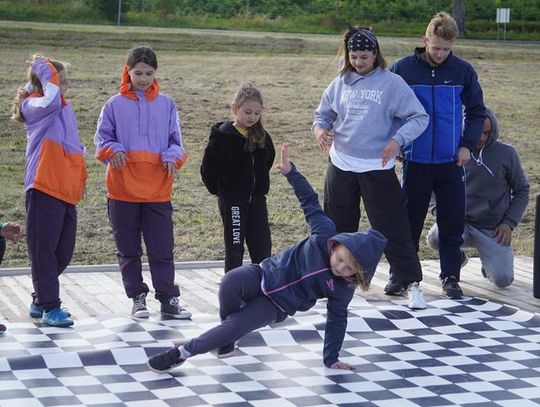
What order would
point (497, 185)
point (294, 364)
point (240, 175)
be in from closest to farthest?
point (294, 364)
point (240, 175)
point (497, 185)

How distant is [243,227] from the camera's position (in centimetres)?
620

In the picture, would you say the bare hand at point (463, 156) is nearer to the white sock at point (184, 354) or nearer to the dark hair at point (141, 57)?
the dark hair at point (141, 57)

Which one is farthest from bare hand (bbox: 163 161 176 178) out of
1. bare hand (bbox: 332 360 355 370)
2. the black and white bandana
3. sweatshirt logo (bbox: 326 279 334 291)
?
bare hand (bbox: 332 360 355 370)

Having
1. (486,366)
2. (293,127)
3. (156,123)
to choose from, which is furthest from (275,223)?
(293,127)

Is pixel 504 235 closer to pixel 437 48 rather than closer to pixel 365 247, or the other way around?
pixel 437 48

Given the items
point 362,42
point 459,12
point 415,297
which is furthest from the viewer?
point 459,12

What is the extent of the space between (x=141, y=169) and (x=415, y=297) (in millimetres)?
1646

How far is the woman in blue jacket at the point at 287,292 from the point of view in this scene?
514 cm

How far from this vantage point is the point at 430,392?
5070mm

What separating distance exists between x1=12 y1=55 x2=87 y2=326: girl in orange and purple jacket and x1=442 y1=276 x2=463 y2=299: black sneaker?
85.9 inches

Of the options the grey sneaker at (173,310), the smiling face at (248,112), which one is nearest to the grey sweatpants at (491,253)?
the smiling face at (248,112)

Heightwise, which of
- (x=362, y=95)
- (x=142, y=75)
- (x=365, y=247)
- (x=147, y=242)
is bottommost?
(x=147, y=242)

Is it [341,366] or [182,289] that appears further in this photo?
[182,289]

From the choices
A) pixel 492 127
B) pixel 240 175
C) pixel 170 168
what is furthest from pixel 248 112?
pixel 492 127
